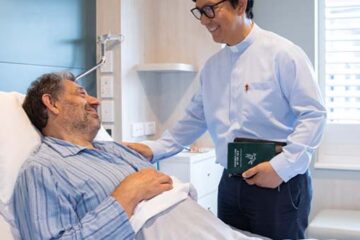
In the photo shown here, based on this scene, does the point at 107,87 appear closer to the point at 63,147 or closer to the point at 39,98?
the point at 39,98

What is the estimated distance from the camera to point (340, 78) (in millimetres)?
3045

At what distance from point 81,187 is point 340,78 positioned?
2.22 meters

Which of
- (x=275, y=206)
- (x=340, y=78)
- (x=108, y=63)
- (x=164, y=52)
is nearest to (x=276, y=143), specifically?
(x=275, y=206)

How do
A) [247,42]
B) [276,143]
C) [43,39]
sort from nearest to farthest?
[276,143]
[247,42]
[43,39]

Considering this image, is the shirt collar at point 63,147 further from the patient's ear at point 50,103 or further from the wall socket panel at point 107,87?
the wall socket panel at point 107,87

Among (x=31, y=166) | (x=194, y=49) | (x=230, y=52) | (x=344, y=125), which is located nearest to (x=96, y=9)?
(x=194, y=49)

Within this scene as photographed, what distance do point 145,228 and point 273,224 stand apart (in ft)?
1.66

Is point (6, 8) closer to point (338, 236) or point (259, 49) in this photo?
point (259, 49)

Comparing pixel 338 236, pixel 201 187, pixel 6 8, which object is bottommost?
pixel 338 236

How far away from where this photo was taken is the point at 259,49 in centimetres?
167

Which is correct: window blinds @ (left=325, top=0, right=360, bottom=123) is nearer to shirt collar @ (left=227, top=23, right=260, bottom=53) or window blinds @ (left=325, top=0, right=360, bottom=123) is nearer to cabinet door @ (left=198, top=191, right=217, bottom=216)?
cabinet door @ (left=198, top=191, right=217, bottom=216)

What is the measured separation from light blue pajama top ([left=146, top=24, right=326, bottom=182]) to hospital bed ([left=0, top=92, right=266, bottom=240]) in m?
0.30

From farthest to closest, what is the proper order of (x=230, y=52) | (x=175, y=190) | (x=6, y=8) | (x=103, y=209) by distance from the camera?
(x=6, y=8), (x=230, y=52), (x=175, y=190), (x=103, y=209)

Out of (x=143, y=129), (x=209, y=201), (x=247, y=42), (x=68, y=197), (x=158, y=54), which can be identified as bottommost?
(x=209, y=201)
